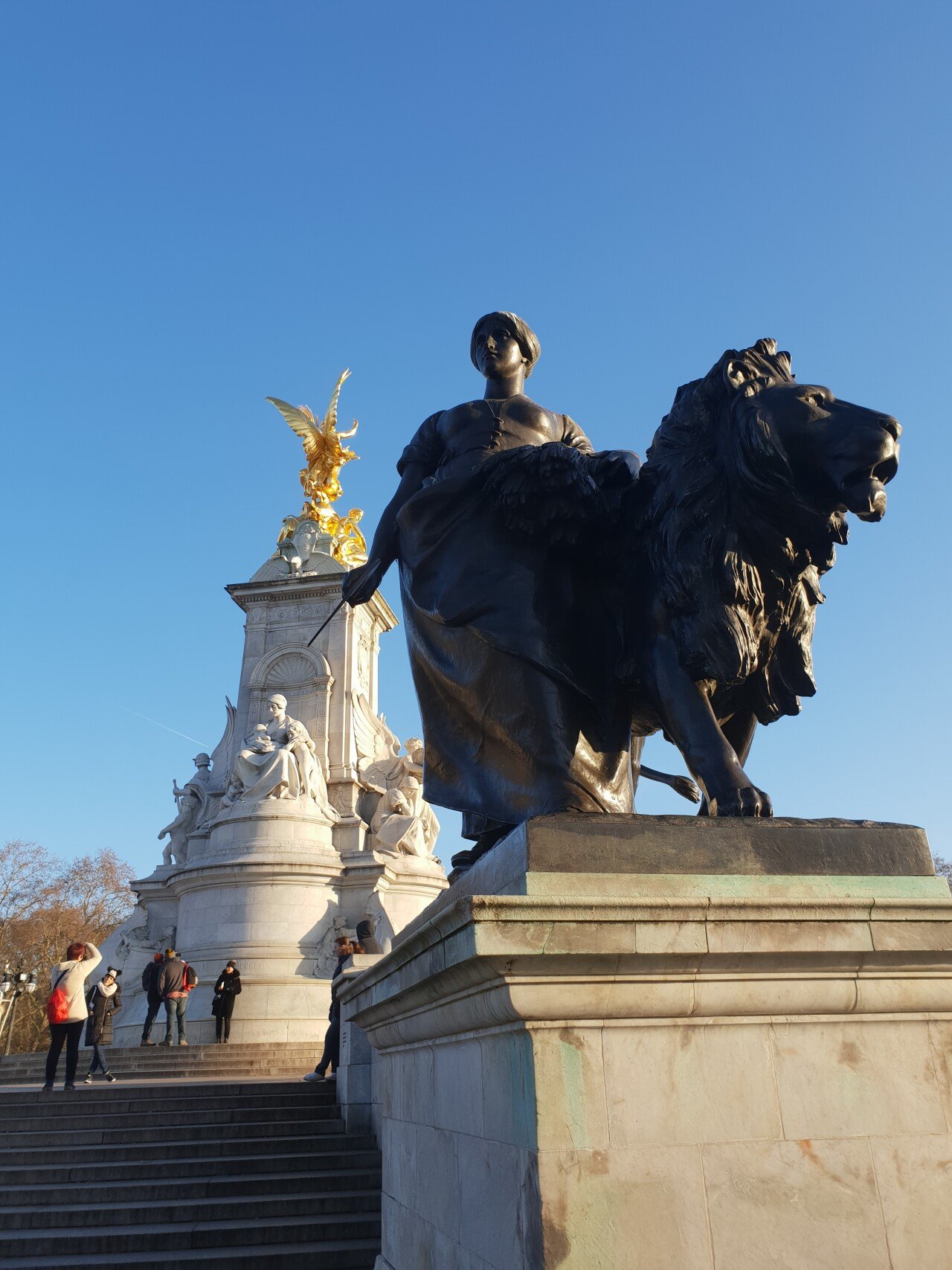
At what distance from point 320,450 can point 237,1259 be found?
1089 inches

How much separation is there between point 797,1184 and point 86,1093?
1080 centimetres

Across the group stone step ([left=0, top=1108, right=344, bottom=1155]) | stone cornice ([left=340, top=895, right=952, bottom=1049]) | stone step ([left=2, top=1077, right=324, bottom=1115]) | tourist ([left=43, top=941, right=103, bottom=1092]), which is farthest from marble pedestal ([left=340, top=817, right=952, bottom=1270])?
tourist ([left=43, top=941, right=103, bottom=1092])

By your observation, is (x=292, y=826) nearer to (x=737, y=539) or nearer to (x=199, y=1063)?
(x=199, y=1063)

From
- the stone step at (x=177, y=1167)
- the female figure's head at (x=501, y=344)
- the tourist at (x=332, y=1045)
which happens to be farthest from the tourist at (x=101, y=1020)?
the female figure's head at (x=501, y=344)

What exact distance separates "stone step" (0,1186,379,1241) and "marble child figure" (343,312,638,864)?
474 cm

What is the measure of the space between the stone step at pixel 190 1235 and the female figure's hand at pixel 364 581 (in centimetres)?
488

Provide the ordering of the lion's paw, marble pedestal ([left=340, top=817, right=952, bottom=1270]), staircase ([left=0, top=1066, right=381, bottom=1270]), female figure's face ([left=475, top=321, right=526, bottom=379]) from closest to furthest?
marble pedestal ([left=340, top=817, right=952, bottom=1270])
the lion's paw
female figure's face ([left=475, top=321, right=526, bottom=379])
staircase ([left=0, top=1066, right=381, bottom=1270])

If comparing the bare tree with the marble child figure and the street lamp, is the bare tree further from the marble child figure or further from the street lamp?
the marble child figure

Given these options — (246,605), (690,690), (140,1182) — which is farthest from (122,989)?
(690,690)

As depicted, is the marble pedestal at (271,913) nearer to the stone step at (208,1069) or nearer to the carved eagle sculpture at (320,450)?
the stone step at (208,1069)

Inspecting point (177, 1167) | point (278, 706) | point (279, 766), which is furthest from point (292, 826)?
point (177, 1167)

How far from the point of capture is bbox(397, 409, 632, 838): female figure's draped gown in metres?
3.47

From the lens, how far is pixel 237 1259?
6.26m

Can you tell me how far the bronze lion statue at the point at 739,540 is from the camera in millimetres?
3117
